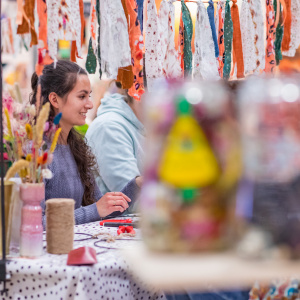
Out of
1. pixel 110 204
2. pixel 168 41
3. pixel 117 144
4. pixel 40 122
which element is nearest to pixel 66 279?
pixel 40 122

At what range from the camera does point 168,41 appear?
3232 millimetres

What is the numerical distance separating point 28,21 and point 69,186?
2.77 ft

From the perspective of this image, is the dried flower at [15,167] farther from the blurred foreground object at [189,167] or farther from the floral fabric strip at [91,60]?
the floral fabric strip at [91,60]

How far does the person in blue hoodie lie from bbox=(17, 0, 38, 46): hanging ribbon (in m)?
0.90

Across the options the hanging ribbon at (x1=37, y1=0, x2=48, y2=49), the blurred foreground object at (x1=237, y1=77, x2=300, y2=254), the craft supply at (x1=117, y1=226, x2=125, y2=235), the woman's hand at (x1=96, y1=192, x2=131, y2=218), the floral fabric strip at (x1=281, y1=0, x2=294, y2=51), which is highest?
the floral fabric strip at (x1=281, y1=0, x2=294, y2=51)

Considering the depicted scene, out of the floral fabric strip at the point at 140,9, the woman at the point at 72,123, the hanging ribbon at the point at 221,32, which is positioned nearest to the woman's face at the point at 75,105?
the woman at the point at 72,123

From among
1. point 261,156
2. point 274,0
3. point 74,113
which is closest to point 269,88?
point 261,156

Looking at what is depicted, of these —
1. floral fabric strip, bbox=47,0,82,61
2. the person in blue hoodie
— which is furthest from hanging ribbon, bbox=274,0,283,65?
floral fabric strip, bbox=47,0,82,61

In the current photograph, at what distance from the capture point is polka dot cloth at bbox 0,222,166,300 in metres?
1.61

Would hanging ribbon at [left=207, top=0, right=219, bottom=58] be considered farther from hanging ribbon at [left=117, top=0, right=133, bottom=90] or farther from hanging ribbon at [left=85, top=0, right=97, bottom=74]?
hanging ribbon at [left=85, top=0, right=97, bottom=74]

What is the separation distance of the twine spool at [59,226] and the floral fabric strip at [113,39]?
1108mm

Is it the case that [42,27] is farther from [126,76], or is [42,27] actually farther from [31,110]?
[126,76]

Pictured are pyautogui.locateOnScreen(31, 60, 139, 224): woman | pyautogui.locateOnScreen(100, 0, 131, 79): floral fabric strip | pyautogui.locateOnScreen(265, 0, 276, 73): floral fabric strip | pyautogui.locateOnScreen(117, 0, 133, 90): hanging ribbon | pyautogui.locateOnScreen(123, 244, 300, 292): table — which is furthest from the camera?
pyautogui.locateOnScreen(265, 0, 276, 73): floral fabric strip

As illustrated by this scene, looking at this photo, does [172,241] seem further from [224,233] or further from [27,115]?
[27,115]
